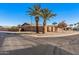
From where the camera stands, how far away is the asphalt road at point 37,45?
9.12m

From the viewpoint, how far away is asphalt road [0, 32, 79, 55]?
359 inches

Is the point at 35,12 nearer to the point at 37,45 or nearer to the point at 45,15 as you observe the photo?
the point at 45,15

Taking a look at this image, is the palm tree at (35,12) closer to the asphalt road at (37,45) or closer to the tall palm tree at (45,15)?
the tall palm tree at (45,15)

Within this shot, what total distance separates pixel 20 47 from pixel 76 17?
1.63m

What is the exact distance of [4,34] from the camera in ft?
30.6

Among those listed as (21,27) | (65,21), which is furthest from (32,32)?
(65,21)

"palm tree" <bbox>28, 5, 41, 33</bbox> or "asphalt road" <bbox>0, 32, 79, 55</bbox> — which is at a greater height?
"palm tree" <bbox>28, 5, 41, 33</bbox>

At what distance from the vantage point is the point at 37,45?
9.25m

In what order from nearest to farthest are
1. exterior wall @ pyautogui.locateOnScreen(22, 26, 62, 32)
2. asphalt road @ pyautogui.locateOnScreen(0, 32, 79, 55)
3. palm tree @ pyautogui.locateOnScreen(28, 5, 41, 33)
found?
asphalt road @ pyautogui.locateOnScreen(0, 32, 79, 55) < palm tree @ pyautogui.locateOnScreen(28, 5, 41, 33) < exterior wall @ pyautogui.locateOnScreen(22, 26, 62, 32)

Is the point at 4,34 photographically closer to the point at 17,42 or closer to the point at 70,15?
the point at 17,42

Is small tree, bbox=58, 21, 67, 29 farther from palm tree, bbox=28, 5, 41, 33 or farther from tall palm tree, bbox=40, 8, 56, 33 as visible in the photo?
palm tree, bbox=28, 5, 41, 33

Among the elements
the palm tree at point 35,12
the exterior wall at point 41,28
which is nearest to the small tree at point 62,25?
the exterior wall at point 41,28

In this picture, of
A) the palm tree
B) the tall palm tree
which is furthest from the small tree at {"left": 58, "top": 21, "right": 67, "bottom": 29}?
the palm tree

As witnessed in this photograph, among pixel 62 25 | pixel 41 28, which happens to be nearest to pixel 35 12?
pixel 41 28
